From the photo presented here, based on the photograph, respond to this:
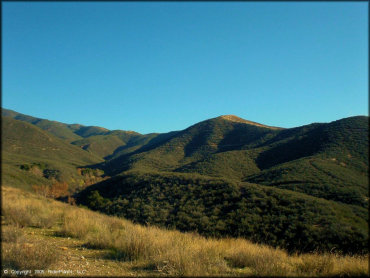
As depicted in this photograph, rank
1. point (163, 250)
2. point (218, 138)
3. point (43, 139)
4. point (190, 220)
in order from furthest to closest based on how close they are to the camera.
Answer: point (43, 139), point (218, 138), point (190, 220), point (163, 250)

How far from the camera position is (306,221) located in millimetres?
13164

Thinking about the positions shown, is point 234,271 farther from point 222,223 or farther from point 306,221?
point 306,221

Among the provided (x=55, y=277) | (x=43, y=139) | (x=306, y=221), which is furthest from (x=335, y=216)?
(x=43, y=139)

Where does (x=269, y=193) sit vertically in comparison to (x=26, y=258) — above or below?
below

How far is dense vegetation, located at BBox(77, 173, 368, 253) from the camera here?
11.6 m

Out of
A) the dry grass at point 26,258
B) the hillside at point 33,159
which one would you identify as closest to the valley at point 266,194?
the hillside at point 33,159

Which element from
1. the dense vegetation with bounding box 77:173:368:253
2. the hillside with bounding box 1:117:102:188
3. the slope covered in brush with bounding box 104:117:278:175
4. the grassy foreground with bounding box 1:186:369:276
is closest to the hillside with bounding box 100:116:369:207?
the slope covered in brush with bounding box 104:117:278:175

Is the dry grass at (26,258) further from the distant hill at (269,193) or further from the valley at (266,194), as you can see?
the distant hill at (269,193)

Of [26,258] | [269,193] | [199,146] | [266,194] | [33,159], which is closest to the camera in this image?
[26,258]

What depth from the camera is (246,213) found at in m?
14.8

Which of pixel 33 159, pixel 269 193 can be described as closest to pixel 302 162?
pixel 269 193

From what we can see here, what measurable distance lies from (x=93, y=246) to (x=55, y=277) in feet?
→ 7.43

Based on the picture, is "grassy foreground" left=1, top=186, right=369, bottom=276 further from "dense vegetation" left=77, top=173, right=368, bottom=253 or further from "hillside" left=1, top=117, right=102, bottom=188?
"hillside" left=1, top=117, right=102, bottom=188

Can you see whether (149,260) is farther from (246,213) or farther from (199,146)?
(199,146)
